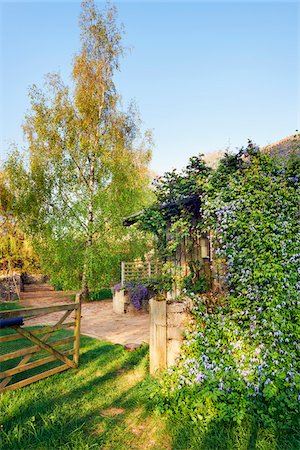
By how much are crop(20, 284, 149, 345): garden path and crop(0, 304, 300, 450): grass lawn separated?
9.26 feet

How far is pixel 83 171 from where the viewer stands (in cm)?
1470

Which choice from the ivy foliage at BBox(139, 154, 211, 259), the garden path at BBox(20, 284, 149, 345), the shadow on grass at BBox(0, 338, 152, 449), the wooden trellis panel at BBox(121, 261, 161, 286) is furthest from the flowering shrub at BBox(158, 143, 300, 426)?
the wooden trellis panel at BBox(121, 261, 161, 286)

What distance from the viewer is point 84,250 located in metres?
13.9

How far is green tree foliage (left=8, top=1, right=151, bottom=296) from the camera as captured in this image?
13867 mm

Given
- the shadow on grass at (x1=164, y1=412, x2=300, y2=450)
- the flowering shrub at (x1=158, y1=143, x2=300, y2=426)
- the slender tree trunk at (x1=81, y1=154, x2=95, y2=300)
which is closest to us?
the shadow on grass at (x1=164, y1=412, x2=300, y2=450)

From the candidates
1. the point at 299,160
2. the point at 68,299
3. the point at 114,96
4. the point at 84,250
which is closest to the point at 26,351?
the point at 299,160

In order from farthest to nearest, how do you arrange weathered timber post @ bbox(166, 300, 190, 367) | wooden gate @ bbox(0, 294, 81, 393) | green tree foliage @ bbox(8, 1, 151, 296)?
green tree foliage @ bbox(8, 1, 151, 296) < weathered timber post @ bbox(166, 300, 190, 367) < wooden gate @ bbox(0, 294, 81, 393)

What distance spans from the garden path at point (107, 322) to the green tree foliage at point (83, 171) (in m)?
1.45

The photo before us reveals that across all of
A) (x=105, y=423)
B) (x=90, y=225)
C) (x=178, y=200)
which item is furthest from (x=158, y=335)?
(x=90, y=225)

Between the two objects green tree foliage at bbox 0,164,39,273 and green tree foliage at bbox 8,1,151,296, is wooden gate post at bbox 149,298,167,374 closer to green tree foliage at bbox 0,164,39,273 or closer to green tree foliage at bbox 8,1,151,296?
green tree foliage at bbox 8,1,151,296

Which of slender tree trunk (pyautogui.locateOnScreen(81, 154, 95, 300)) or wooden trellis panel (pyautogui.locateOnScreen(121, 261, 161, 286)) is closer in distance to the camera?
wooden trellis panel (pyautogui.locateOnScreen(121, 261, 161, 286))

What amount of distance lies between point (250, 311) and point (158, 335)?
58.6 inches

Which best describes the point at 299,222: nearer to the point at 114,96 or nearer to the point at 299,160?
the point at 299,160

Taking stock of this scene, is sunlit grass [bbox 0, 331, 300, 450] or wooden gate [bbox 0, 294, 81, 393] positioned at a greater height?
wooden gate [bbox 0, 294, 81, 393]
